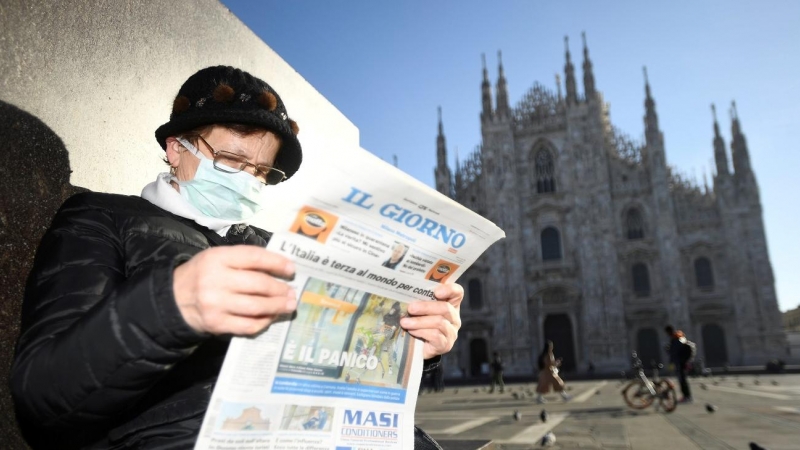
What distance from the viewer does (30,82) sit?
1.32 m

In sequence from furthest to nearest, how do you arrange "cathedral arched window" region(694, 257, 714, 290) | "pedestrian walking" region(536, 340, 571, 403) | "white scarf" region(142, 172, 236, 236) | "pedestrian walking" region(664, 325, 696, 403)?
1. "cathedral arched window" region(694, 257, 714, 290)
2. "pedestrian walking" region(536, 340, 571, 403)
3. "pedestrian walking" region(664, 325, 696, 403)
4. "white scarf" region(142, 172, 236, 236)

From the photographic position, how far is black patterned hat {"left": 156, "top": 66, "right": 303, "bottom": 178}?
137 cm

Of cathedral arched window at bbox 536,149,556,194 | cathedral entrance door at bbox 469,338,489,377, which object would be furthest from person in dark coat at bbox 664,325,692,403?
cathedral arched window at bbox 536,149,556,194

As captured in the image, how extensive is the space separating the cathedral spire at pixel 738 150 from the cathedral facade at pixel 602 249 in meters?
0.06

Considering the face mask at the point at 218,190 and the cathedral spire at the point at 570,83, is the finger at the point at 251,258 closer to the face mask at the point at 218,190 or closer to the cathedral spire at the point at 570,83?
the face mask at the point at 218,190

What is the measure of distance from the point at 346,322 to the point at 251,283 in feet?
0.87

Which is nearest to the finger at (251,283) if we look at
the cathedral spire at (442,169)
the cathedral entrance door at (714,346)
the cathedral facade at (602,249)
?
the cathedral facade at (602,249)

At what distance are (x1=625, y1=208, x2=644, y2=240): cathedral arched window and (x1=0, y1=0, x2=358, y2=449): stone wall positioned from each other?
24384 millimetres

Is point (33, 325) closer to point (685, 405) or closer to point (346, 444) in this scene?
point (346, 444)

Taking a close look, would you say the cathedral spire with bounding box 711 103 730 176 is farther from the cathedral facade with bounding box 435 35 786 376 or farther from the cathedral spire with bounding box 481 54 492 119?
the cathedral spire with bounding box 481 54 492 119

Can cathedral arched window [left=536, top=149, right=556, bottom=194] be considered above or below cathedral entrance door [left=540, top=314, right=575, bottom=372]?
above

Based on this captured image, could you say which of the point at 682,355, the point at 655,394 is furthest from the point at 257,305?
the point at 682,355

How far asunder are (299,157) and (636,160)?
25.9 meters

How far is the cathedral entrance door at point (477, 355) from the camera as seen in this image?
81.5 ft
